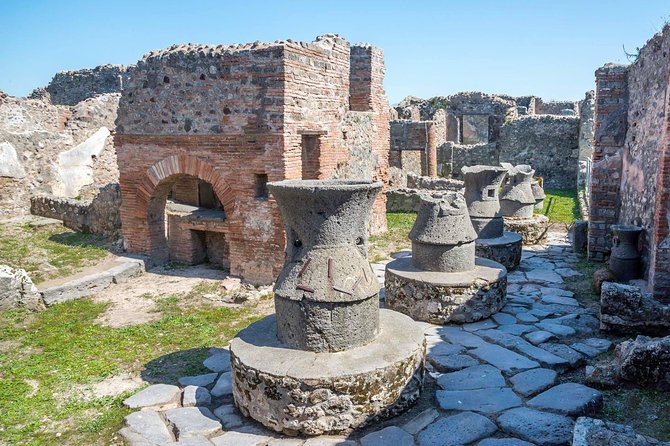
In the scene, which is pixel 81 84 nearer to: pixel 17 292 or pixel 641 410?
pixel 17 292

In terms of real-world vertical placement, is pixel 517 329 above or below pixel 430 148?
below

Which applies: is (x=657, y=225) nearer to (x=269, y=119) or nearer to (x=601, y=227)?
(x=601, y=227)

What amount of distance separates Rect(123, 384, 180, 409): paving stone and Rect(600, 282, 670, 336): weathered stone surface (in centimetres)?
505

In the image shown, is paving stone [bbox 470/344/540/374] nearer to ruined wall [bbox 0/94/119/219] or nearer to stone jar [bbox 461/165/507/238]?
stone jar [bbox 461/165/507/238]

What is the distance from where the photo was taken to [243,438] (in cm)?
452

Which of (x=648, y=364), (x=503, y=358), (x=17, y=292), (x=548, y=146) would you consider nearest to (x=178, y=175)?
(x=17, y=292)

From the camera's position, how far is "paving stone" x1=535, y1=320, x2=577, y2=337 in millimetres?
6684

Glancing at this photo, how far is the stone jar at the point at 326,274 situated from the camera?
15.6 ft

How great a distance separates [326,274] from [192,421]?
174 centimetres

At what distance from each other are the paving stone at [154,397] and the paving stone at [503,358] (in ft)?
10.6

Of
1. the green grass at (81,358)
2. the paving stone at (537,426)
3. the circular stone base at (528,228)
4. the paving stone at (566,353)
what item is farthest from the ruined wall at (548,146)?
the paving stone at (537,426)

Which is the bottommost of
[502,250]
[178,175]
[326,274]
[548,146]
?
[502,250]

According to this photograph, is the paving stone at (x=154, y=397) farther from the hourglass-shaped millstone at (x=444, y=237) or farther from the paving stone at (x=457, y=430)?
the hourglass-shaped millstone at (x=444, y=237)

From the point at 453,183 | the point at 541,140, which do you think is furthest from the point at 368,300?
the point at 541,140
